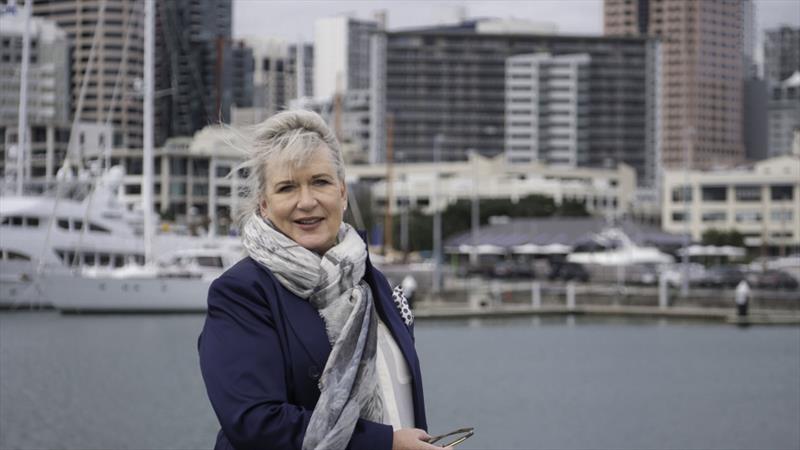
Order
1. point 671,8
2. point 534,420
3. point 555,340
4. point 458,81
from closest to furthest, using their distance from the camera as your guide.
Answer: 1. point 534,420
2. point 555,340
3. point 458,81
4. point 671,8

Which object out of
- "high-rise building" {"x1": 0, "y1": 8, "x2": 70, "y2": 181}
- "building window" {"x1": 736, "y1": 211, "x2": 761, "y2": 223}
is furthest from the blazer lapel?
"building window" {"x1": 736, "y1": 211, "x2": 761, "y2": 223}

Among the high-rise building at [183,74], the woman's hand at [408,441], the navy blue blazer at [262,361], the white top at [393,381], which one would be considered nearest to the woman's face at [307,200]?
the navy blue blazer at [262,361]

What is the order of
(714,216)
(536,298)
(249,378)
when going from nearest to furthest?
(249,378) → (536,298) → (714,216)

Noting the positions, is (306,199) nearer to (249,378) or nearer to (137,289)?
(249,378)

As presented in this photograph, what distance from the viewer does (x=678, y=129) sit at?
192 metres

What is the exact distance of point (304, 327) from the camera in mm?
3248

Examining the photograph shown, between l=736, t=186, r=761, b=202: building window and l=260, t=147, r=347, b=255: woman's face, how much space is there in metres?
92.6

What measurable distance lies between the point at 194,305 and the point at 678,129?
523ft

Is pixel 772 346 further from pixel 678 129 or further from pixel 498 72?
pixel 678 129

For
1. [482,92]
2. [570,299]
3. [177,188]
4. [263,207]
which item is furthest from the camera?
[482,92]

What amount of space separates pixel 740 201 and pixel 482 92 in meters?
73.8

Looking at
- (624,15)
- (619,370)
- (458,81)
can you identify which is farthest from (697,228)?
(624,15)

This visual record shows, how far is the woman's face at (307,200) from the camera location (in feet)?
11.0

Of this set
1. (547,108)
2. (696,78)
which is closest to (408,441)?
(547,108)
